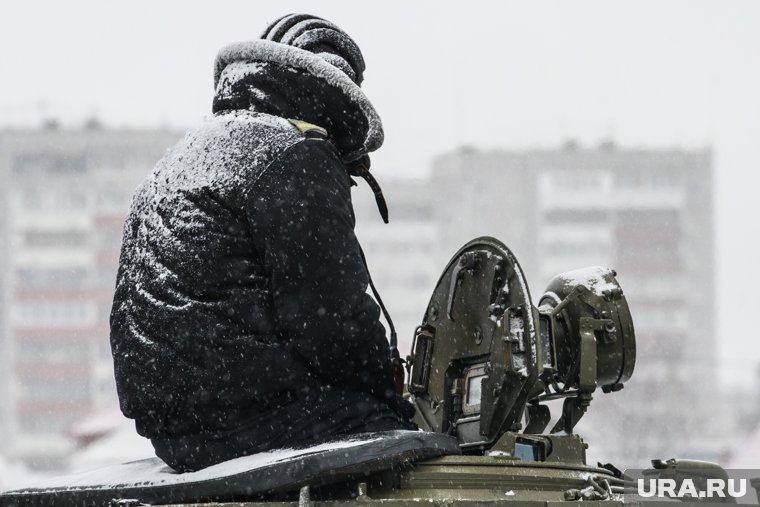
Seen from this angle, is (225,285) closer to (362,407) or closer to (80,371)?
(362,407)

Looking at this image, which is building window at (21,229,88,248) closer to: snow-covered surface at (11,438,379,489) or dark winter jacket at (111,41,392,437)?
snow-covered surface at (11,438,379,489)

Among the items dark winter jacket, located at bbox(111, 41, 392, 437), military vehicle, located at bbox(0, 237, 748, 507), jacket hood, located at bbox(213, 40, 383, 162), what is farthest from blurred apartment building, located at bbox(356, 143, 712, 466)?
dark winter jacket, located at bbox(111, 41, 392, 437)

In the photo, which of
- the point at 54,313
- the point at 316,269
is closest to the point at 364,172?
the point at 316,269

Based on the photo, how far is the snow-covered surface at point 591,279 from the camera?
4.92 m

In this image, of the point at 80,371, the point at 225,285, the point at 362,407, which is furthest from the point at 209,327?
the point at 80,371

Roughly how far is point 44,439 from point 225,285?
58.9m

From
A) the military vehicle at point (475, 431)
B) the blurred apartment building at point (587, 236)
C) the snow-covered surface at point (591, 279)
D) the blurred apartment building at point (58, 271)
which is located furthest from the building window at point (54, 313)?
the snow-covered surface at point (591, 279)

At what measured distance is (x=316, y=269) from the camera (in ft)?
14.1

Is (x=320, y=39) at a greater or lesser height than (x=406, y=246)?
lesser

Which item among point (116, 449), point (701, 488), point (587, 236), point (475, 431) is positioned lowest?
point (701, 488)

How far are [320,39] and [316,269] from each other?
920mm

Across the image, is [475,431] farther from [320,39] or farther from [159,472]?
[320,39]

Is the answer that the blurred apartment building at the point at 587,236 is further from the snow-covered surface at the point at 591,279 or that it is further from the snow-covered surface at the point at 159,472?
the snow-covered surface at the point at 159,472

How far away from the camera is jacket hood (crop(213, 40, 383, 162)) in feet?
15.0
